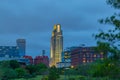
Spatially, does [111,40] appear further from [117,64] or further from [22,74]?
[22,74]

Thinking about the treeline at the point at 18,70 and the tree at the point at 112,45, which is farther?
the treeline at the point at 18,70

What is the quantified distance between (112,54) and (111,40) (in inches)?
19.7

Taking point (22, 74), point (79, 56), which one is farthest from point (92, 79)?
point (79, 56)

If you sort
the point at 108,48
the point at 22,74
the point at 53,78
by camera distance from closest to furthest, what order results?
the point at 108,48
the point at 53,78
the point at 22,74

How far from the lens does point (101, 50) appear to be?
42.4 feet

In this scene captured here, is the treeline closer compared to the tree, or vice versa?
the tree

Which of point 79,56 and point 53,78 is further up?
point 79,56

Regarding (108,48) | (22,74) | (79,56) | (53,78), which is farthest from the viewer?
(79,56)

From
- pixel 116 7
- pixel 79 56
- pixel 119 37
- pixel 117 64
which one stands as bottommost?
pixel 117 64

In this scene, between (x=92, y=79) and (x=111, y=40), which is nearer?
(x=111, y=40)

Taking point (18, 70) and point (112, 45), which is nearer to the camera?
point (112, 45)

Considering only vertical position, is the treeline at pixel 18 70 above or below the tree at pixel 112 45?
above

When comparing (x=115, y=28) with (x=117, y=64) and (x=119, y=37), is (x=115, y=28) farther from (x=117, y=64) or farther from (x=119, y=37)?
(x=117, y=64)

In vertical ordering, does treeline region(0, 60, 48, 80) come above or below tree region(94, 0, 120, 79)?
above
